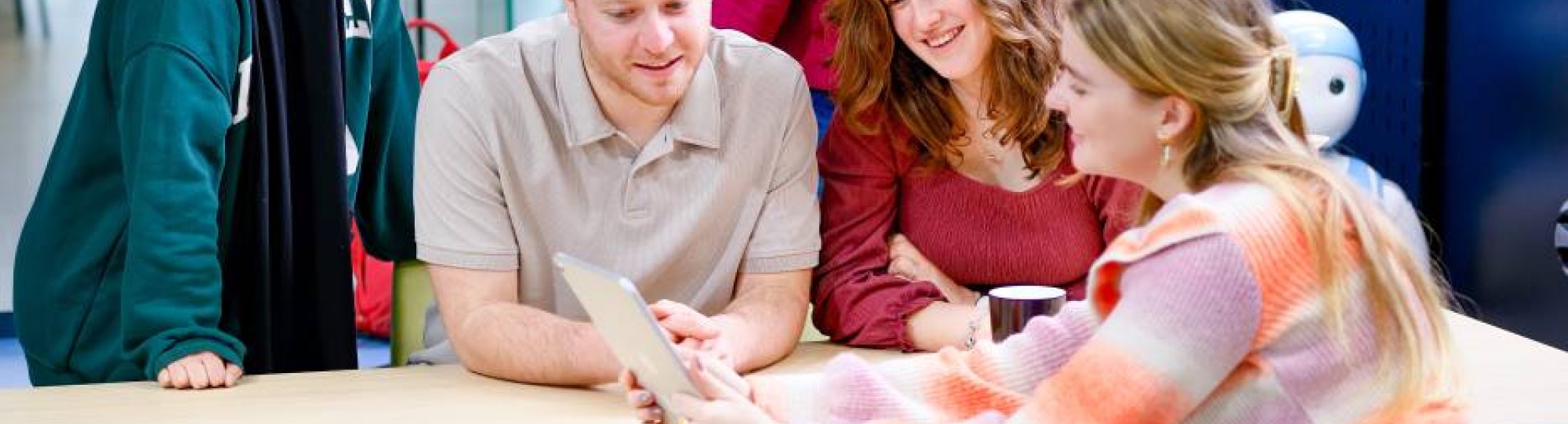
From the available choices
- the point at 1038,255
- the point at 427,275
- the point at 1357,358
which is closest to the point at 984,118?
the point at 1038,255

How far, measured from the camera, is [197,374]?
2.14 m

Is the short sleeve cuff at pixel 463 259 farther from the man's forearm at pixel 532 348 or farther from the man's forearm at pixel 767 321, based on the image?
the man's forearm at pixel 767 321

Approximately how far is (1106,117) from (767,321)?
786mm

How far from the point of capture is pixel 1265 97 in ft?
5.28

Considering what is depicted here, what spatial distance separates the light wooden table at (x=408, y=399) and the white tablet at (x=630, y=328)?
0.22m

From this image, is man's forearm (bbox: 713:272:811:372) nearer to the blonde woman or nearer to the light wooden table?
the light wooden table

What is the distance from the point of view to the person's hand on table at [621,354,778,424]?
1730mm

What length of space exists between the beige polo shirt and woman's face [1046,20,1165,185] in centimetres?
80

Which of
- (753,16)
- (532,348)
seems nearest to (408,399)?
(532,348)

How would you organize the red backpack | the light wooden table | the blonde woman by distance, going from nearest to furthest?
the blonde woman
the light wooden table
the red backpack

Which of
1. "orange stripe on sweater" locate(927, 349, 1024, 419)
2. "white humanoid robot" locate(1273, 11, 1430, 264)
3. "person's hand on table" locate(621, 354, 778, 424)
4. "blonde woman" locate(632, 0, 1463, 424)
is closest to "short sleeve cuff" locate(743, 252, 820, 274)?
"person's hand on table" locate(621, 354, 778, 424)

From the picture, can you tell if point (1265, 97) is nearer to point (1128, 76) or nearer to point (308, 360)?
point (1128, 76)

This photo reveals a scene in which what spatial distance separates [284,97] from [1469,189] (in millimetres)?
2664

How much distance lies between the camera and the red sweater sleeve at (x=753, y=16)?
3193 mm
